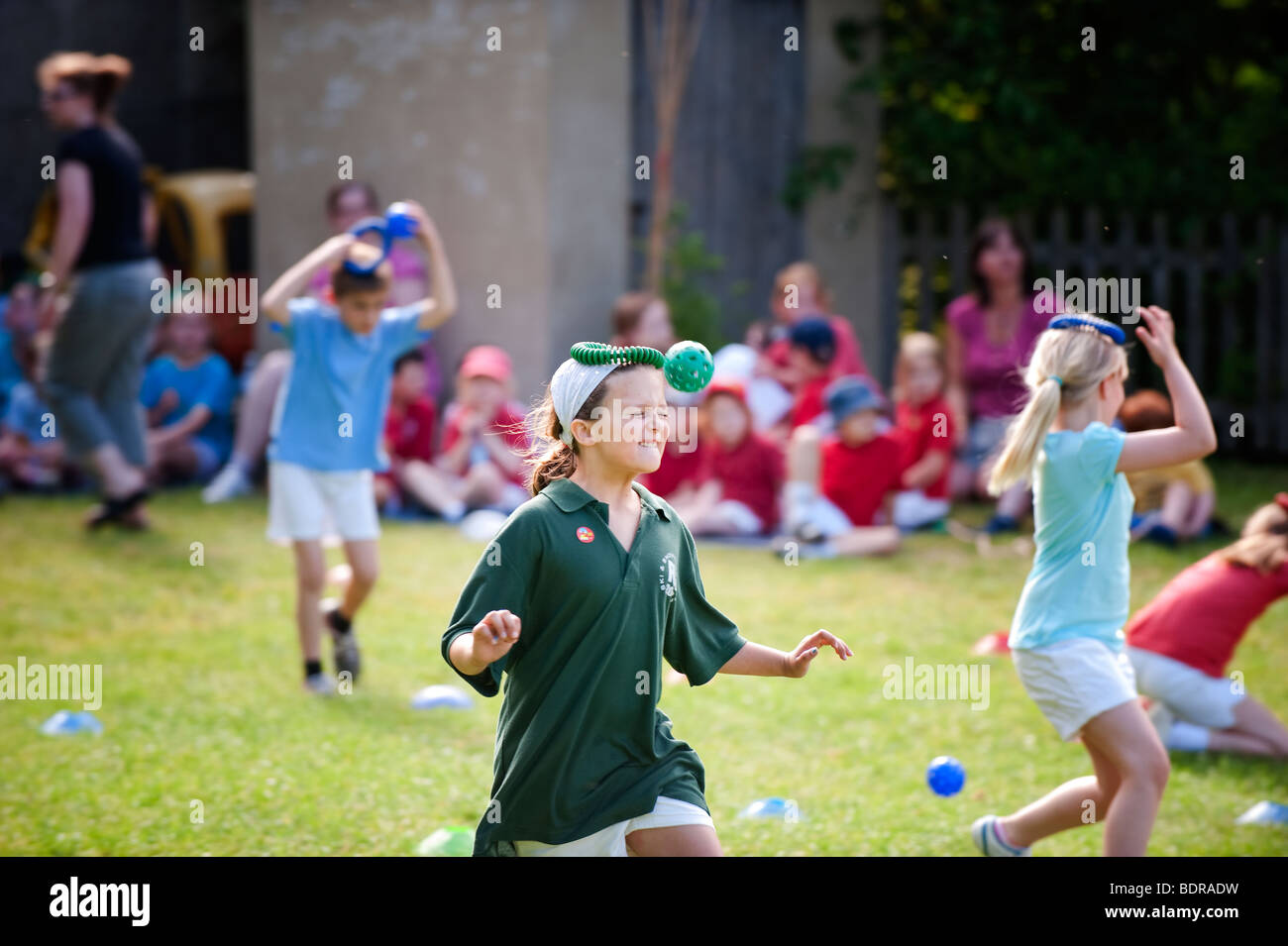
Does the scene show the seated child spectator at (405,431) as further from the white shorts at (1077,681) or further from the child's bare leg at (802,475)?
the white shorts at (1077,681)

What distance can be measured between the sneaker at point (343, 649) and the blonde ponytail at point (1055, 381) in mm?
3015

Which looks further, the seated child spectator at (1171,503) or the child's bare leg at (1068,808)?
the seated child spectator at (1171,503)

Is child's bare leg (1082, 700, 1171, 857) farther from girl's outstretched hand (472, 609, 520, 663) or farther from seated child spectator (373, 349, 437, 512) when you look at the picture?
seated child spectator (373, 349, 437, 512)

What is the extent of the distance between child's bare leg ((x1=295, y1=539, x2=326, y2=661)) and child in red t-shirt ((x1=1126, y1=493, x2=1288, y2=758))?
3.11 meters

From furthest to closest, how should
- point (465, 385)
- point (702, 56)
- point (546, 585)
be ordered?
point (702, 56), point (465, 385), point (546, 585)

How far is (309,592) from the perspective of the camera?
19.5 ft

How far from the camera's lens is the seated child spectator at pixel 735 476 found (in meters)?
9.19

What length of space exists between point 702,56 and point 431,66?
2.39m

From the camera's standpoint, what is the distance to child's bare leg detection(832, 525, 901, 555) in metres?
8.61

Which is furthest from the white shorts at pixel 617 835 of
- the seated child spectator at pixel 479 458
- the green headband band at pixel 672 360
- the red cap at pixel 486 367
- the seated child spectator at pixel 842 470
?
the red cap at pixel 486 367

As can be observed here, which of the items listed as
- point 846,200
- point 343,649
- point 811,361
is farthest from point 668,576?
point 846,200

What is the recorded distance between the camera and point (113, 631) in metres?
6.85
